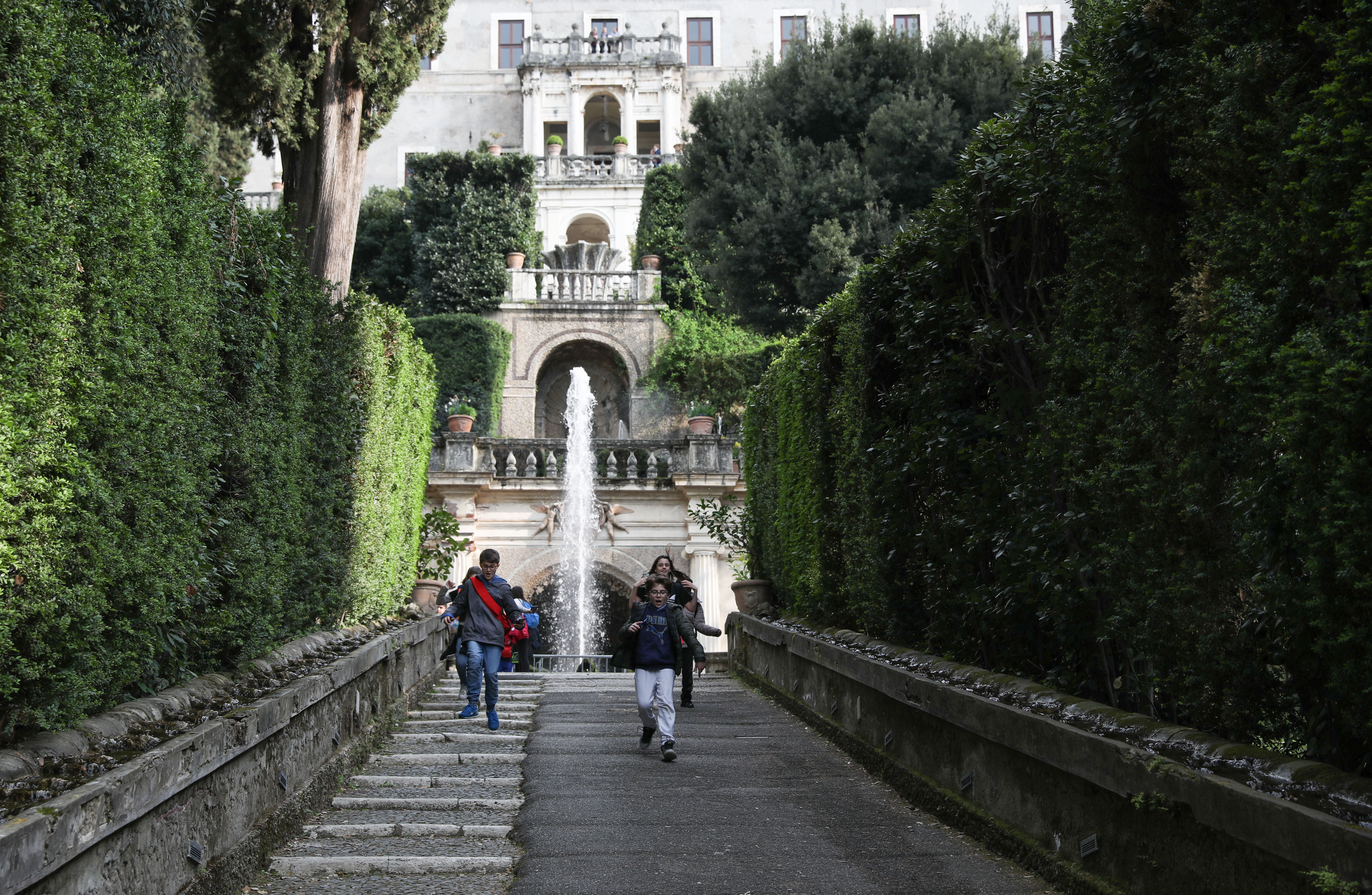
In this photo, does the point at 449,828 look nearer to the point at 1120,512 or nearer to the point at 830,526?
the point at 1120,512

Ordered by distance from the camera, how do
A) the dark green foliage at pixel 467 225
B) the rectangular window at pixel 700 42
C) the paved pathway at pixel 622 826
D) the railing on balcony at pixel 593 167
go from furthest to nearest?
the rectangular window at pixel 700 42 → the railing on balcony at pixel 593 167 → the dark green foliage at pixel 467 225 → the paved pathway at pixel 622 826

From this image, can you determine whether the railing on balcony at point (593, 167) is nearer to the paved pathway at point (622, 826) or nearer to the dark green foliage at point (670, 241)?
the dark green foliage at point (670, 241)

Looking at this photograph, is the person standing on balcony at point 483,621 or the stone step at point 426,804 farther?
the person standing on balcony at point 483,621

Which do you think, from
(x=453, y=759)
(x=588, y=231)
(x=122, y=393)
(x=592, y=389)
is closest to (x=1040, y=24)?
(x=588, y=231)

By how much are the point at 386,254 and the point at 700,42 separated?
20590mm

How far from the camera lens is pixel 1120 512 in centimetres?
471

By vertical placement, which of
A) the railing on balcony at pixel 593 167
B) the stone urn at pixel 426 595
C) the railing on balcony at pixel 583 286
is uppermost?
the railing on balcony at pixel 593 167

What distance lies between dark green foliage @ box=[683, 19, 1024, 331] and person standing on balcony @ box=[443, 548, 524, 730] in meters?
11.4

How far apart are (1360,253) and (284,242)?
19.4 ft

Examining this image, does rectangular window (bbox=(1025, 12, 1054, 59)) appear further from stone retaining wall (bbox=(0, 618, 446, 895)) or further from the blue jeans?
stone retaining wall (bbox=(0, 618, 446, 895))

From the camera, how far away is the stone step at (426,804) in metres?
6.55

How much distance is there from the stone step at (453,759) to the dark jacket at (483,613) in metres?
1.73

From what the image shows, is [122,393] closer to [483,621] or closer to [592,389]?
[483,621]

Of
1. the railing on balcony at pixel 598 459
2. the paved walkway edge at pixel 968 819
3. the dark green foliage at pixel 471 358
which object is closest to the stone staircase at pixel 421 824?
the paved walkway edge at pixel 968 819
